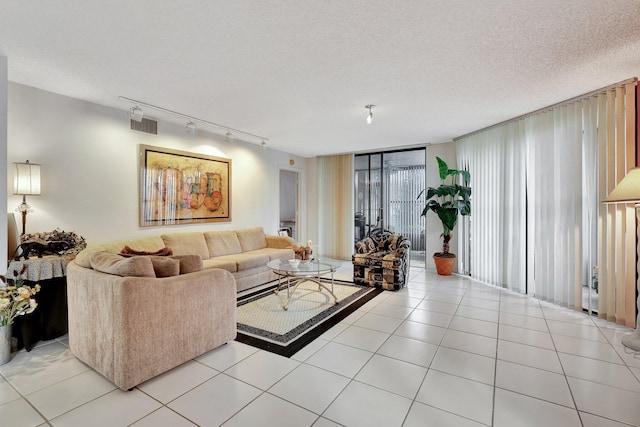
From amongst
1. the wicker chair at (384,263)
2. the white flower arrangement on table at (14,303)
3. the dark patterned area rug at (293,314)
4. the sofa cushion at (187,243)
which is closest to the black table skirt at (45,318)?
the white flower arrangement on table at (14,303)

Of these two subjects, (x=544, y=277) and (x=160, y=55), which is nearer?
(x=160, y=55)

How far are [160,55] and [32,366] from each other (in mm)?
2801

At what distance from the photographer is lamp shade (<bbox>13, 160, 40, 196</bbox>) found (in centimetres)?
291

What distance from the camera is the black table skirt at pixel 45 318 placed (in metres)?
2.60

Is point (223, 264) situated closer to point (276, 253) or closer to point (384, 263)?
point (276, 253)

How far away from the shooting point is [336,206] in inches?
286

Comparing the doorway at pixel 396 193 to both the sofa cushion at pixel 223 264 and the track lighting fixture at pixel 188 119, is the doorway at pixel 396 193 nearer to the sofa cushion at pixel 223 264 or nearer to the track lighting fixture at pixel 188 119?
the track lighting fixture at pixel 188 119

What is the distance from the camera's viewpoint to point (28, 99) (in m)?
3.12

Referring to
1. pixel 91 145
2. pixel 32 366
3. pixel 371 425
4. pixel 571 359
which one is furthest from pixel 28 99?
pixel 571 359

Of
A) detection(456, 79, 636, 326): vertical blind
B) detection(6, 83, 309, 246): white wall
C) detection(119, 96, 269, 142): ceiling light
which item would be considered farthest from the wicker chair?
detection(119, 96, 269, 142): ceiling light

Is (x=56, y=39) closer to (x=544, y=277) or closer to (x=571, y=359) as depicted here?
(x=571, y=359)

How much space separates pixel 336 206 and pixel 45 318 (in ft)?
18.2

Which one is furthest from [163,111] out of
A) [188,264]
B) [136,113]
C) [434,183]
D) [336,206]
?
[434,183]

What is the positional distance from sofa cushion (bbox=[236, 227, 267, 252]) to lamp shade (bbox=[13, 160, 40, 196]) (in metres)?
2.83
